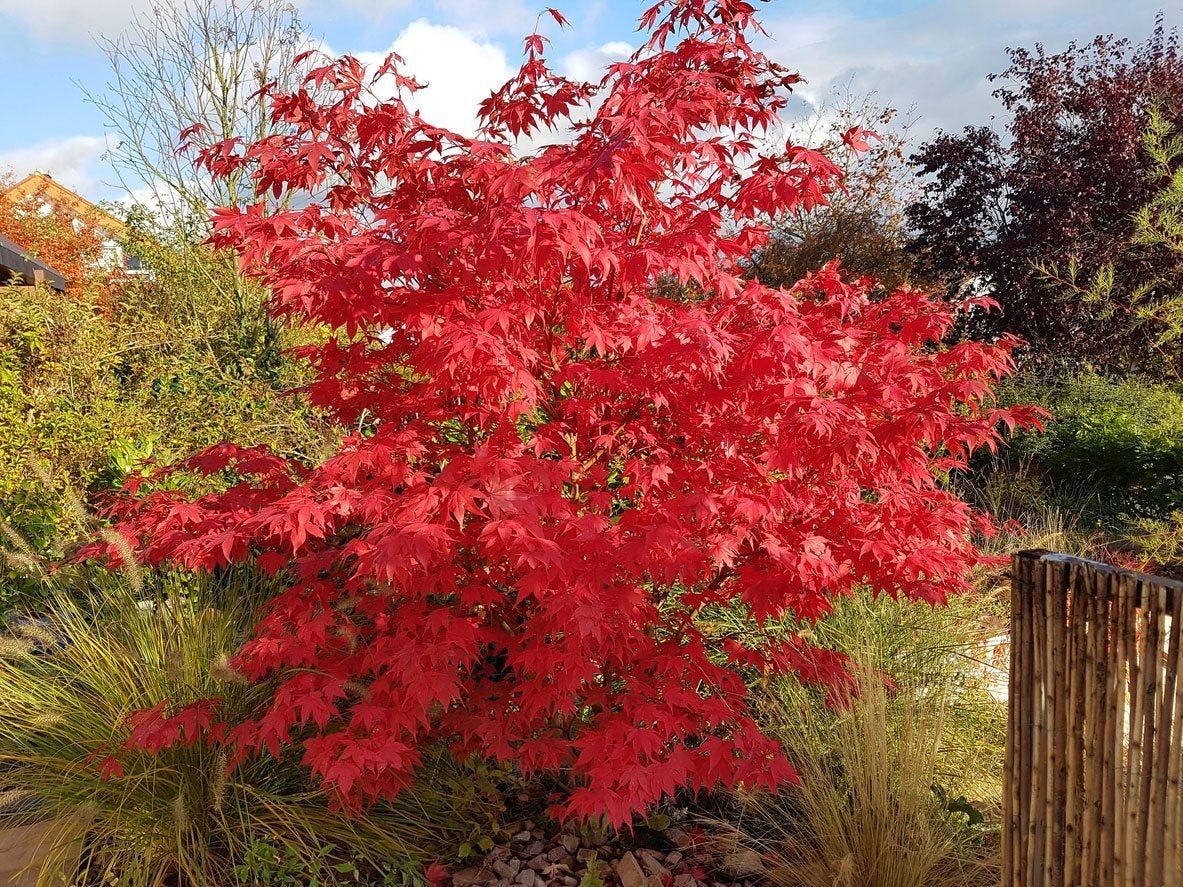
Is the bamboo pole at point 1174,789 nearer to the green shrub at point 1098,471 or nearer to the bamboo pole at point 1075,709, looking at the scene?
the bamboo pole at point 1075,709

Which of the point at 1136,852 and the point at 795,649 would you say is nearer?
the point at 1136,852

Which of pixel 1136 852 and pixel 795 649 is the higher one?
pixel 795 649

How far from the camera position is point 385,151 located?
11.7 ft

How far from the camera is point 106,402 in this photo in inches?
265

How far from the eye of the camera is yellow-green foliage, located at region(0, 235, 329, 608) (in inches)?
249

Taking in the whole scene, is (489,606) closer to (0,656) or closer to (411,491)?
(411,491)

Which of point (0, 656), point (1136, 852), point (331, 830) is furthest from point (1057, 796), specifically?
point (0, 656)

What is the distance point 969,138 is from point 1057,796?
12587 mm

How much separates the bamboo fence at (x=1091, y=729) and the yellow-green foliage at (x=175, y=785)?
2246 mm

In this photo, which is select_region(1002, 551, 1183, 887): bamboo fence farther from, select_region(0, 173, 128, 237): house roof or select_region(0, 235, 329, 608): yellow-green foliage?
select_region(0, 173, 128, 237): house roof

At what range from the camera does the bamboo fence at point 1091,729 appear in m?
2.22

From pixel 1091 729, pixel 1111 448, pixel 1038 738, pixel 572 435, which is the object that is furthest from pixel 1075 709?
pixel 1111 448

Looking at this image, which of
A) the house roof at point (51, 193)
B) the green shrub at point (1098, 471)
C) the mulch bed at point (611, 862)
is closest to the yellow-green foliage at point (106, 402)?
the mulch bed at point (611, 862)

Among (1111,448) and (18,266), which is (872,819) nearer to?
(1111,448)
